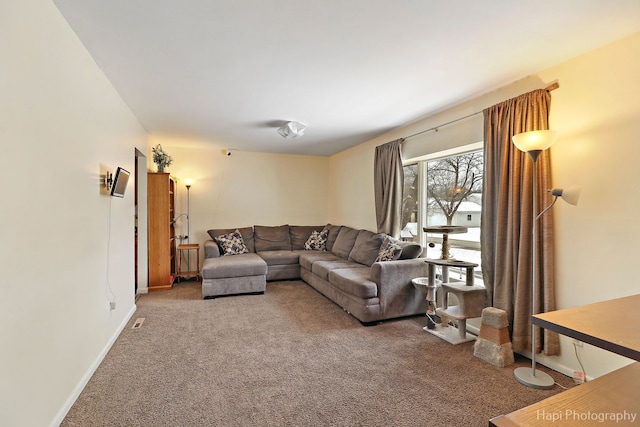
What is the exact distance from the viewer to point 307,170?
6.56 m

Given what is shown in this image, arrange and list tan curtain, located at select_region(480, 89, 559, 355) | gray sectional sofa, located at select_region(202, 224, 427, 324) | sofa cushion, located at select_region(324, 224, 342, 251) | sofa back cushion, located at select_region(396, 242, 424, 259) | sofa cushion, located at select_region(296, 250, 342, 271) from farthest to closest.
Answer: sofa cushion, located at select_region(324, 224, 342, 251), sofa cushion, located at select_region(296, 250, 342, 271), sofa back cushion, located at select_region(396, 242, 424, 259), gray sectional sofa, located at select_region(202, 224, 427, 324), tan curtain, located at select_region(480, 89, 559, 355)

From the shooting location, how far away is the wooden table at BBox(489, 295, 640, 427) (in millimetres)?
1003

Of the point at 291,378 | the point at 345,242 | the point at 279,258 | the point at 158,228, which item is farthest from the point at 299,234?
the point at 291,378

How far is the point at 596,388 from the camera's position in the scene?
125cm

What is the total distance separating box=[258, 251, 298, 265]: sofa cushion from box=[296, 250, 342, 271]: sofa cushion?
0.14m

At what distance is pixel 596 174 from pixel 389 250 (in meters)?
2.08

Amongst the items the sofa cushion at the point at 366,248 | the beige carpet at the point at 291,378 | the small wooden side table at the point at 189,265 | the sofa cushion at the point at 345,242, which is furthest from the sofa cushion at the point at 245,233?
the beige carpet at the point at 291,378

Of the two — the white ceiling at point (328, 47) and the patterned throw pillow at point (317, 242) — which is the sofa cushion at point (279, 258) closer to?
the patterned throw pillow at point (317, 242)

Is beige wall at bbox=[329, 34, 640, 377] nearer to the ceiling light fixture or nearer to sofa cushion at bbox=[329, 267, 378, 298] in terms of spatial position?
sofa cushion at bbox=[329, 267, 378, 298]

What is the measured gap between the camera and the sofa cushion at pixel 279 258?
5.32m

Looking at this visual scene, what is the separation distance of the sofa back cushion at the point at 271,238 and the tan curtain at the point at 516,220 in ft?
12.4

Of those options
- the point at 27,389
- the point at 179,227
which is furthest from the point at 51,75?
the point at 179,227

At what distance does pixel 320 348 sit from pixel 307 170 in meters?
4.36

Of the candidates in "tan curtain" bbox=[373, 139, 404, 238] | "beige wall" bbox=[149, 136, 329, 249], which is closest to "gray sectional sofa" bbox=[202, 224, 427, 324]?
"tan curtain" bbox=[373, 139, 404, 238]
